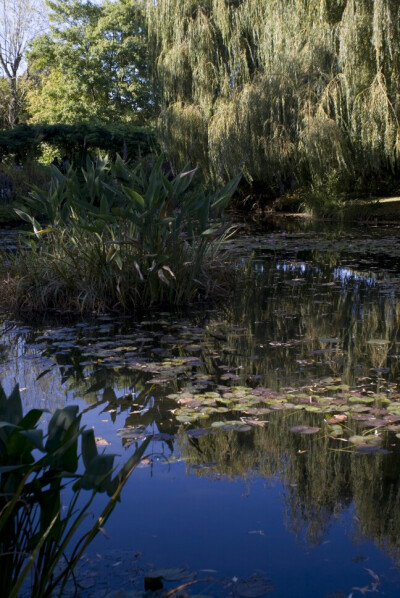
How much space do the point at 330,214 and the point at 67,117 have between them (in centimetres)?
1908

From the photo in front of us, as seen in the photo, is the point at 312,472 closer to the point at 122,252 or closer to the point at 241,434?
the point at 241,434

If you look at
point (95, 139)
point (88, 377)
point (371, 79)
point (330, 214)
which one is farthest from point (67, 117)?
point (88, 377)

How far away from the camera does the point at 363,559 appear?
2188 mm

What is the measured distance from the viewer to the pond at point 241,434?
2.18m

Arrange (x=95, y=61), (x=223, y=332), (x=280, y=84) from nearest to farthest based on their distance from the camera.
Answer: (x=223, y=332), (x=280, y=84), (x=95, y=61)

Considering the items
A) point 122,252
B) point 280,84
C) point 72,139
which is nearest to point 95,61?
point 72,139

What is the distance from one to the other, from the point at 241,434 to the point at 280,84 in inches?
481

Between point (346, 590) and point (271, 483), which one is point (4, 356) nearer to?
point (271, 483)

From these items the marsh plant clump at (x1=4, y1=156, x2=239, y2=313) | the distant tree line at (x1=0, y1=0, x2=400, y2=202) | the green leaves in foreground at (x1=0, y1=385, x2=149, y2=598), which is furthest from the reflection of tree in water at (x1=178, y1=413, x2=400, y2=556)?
the distant tree line at (x1=0, y1=0, x2=400, y2=202)

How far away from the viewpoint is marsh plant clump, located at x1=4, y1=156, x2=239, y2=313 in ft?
20.3

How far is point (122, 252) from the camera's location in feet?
20.8

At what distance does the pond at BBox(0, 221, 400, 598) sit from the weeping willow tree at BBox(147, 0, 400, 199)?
21.5 feet

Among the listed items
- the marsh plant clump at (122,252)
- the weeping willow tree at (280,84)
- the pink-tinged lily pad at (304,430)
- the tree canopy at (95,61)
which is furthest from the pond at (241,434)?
the tree canopy at (95,61)

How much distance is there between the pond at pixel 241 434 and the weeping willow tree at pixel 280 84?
6561 millimetres
